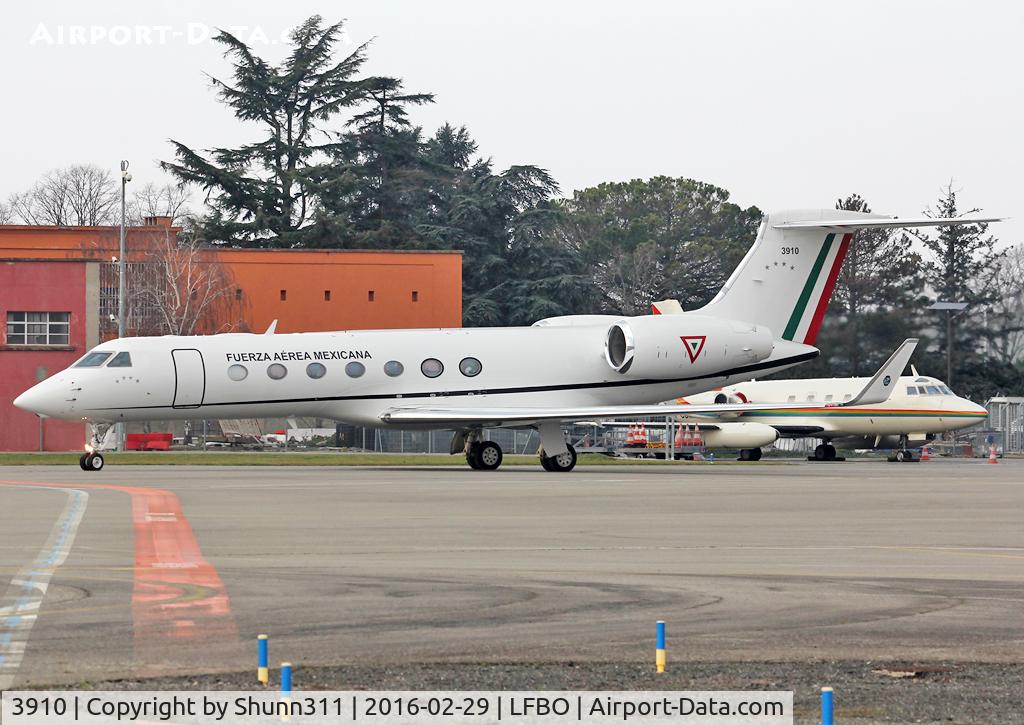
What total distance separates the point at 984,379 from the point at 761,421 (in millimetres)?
23126

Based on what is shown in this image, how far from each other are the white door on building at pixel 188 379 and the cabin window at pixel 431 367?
4.79m

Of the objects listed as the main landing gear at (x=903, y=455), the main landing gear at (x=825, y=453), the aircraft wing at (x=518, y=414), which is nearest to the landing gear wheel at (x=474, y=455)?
the aircraft wing at (x=518, y=414)

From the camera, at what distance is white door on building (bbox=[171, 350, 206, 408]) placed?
105ft

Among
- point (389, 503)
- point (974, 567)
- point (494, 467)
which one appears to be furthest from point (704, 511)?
point (494, 467)

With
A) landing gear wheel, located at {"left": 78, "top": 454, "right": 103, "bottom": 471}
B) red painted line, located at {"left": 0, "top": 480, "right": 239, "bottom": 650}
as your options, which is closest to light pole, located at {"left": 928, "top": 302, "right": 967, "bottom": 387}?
landing gear wheel, located at {"left": 78, "top": 454, "right": 103, "bottom": 471}

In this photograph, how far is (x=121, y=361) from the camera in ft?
105

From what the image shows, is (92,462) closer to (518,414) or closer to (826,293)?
(518,414)

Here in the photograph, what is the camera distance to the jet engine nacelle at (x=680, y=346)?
34125mm

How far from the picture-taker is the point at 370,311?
66.6m

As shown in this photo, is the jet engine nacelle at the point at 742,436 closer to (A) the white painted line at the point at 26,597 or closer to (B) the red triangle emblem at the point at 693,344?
(B) the red triangle emblem at the point at 693,344

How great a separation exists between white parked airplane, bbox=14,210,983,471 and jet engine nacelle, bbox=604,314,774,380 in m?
0.03

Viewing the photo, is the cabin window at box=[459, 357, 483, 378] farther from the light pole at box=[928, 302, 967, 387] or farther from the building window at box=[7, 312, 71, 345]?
the light pole at box=[928, 302, 967, 387]

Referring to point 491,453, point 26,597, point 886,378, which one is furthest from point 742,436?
point 26,597

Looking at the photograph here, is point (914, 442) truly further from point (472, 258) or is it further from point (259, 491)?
point (472, 258)
